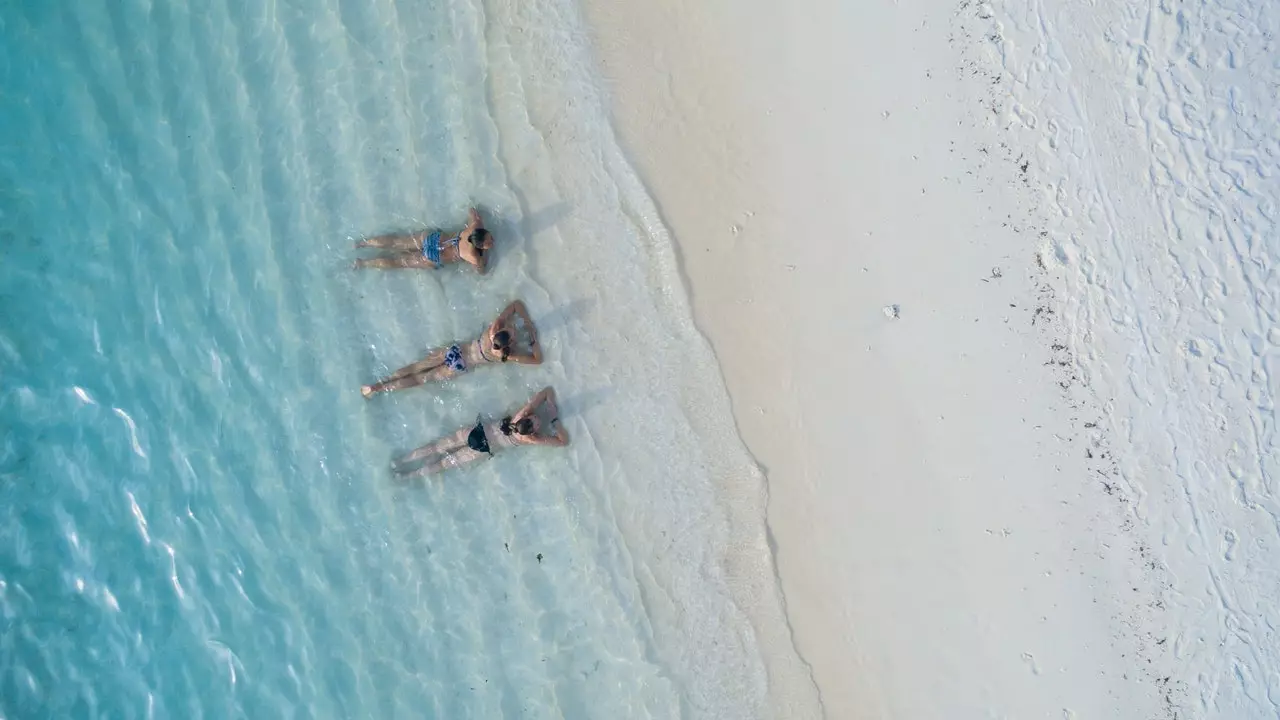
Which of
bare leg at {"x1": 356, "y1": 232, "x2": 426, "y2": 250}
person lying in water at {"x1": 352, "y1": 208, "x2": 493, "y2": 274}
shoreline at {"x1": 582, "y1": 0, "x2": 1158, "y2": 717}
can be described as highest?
bare leg at {"x1": 356, "y1": 232, "x2": 426, "y2": 250}

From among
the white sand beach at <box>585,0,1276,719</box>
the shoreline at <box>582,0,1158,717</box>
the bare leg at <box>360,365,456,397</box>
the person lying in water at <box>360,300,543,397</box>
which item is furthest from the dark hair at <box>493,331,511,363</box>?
the white sand beach at <box>585,0,1276,719</box>

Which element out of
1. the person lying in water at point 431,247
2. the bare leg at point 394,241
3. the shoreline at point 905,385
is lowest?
the shoreline at point 905,385

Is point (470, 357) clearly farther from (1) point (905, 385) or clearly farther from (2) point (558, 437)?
(1) point (905, 385)

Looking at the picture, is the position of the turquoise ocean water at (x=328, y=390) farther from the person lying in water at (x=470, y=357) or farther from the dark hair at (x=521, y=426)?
the dark hair at (x=521, y=426)

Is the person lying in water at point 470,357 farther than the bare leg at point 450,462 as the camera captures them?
No

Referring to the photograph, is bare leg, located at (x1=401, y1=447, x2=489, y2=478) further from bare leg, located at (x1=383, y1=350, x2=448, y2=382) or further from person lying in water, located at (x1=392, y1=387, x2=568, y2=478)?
bare leg, located at (x1=383, y1=350, x2=448, y2=382)

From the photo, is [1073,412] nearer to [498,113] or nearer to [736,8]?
[736,8]

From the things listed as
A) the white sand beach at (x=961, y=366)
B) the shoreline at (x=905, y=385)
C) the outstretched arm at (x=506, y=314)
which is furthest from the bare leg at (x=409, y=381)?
the white sand beach at (x=961, y=366)

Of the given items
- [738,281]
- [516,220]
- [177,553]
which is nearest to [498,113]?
[516,220]
